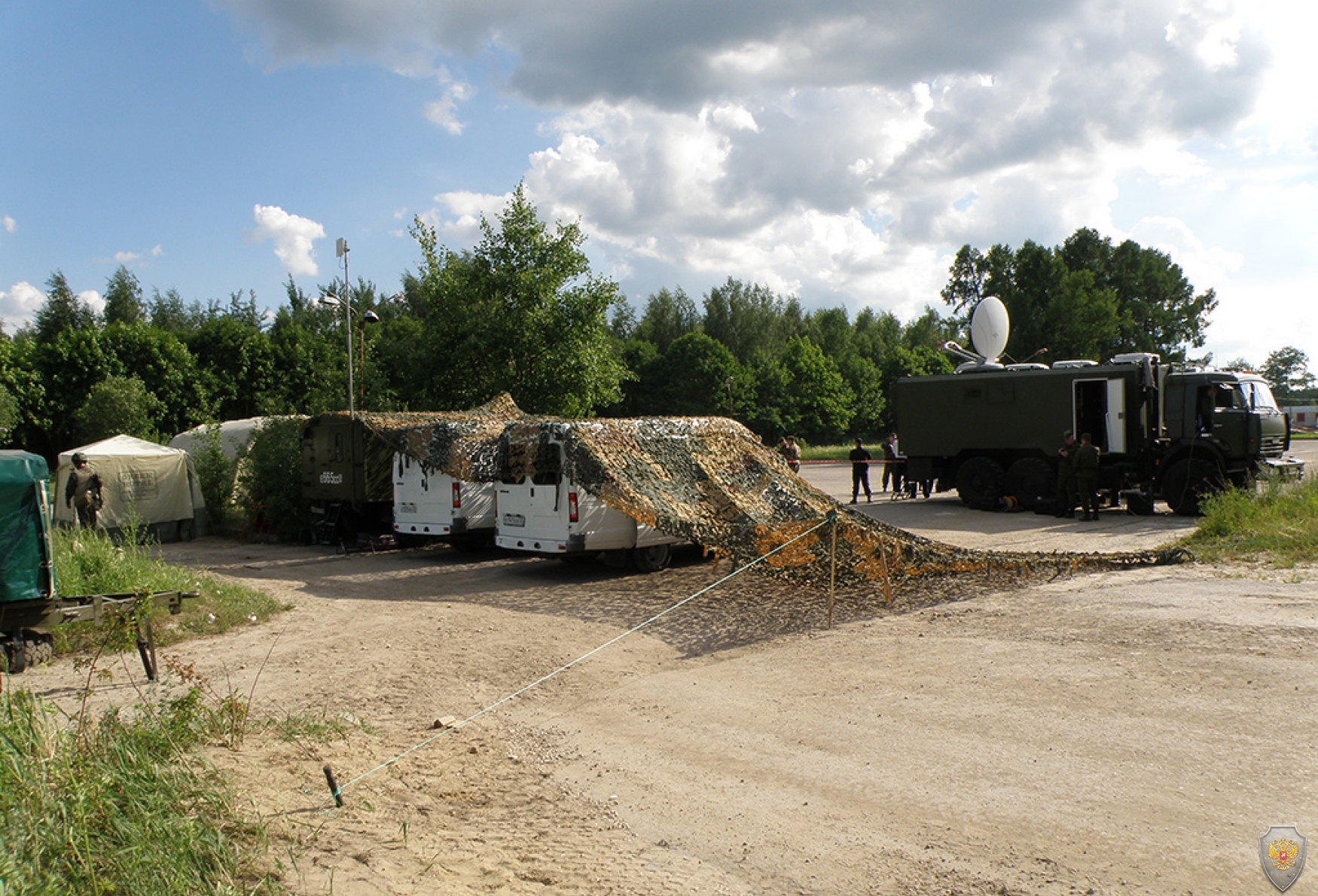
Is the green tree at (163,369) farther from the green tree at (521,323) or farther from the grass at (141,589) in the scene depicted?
the grass at (141,589)

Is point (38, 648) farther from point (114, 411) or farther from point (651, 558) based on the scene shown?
point (114, 411)

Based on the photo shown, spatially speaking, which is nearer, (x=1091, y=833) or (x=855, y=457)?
(x=1091, y=833)

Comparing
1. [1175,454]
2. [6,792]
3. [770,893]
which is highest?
[1175,454]

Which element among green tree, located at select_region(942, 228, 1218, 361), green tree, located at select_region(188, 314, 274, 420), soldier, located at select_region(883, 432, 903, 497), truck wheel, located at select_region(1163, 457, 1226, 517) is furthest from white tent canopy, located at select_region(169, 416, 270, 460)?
green tree, located at select_region(942, 228, 1218, 361)

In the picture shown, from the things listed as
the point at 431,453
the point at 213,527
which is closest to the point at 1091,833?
the point at 431,453

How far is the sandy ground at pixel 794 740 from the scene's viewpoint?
4141mm

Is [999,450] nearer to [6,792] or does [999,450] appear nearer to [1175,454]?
[1175,454]

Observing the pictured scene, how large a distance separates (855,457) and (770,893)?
2014cm

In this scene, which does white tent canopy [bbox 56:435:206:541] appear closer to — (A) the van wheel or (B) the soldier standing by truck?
(A) the van wheel

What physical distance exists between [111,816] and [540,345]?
23433 millimetres

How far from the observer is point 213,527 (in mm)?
20047

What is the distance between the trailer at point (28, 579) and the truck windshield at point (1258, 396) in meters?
18.7

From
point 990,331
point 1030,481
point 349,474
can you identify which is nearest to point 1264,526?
point 1030,481

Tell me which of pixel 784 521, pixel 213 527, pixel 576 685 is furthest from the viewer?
pixel 213 527
